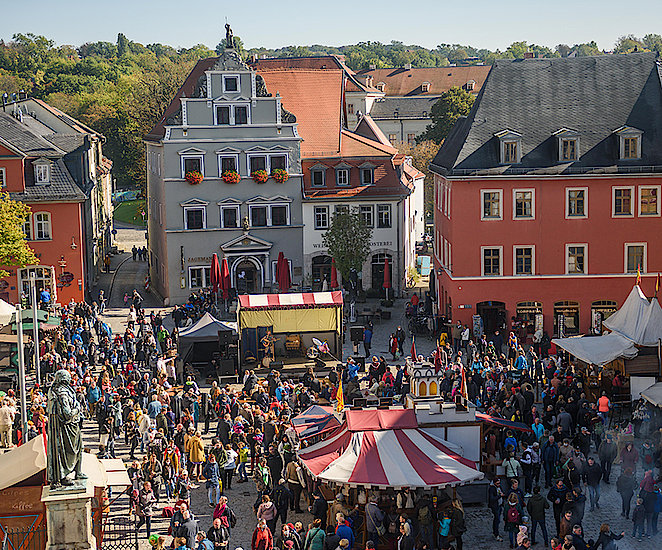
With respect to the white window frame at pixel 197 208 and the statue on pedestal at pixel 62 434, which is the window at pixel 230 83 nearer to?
the white window frame at pixel 197 208

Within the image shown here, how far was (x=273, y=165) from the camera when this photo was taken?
53.2 metres

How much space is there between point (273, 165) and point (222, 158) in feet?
8.40

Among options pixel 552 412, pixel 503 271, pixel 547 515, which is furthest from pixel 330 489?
pixel 503 271

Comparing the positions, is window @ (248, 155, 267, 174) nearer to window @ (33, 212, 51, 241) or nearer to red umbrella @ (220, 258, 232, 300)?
red umbrella @ (220, 258, 232, 300)

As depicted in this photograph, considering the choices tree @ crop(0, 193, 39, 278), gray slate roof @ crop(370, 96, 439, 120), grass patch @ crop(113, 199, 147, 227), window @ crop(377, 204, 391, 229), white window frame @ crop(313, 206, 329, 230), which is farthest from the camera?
gray slate roof @ crop(370, 96, 439, 120)

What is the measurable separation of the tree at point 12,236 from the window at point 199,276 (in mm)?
8368

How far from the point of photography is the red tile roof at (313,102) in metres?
54.9

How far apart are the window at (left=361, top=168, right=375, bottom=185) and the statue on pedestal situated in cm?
4004

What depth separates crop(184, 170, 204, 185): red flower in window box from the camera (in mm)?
52031

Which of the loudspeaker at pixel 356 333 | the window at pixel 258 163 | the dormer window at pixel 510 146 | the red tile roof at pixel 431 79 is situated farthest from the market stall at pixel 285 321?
the red tile roof at pixel 431 79

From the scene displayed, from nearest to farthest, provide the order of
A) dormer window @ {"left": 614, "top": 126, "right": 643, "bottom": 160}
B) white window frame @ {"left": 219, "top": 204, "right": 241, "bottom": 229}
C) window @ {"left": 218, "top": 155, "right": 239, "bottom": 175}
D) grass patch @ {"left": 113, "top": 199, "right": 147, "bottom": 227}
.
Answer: dormer window @ {"left": 614, "top": 126, "right": 643, "bottom": 160}, window @ {"left": 218, "top": 155, "right": 239, "bottom": 175}, white window frame @ {"left": 219, "top": 204, "right": 241, "bottom": 229}, grass patch @ {"left": 113, "top": 199, "right": 147, "bottom": 227}

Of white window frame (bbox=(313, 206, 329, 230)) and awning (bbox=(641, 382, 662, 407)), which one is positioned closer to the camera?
awning (bbox=(641, 382, 662, 407))

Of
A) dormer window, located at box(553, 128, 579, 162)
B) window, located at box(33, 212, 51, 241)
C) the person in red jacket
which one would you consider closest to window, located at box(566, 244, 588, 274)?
dormer window, located at box(553, 128, 579, 162)

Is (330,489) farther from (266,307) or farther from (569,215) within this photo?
(569,215)
